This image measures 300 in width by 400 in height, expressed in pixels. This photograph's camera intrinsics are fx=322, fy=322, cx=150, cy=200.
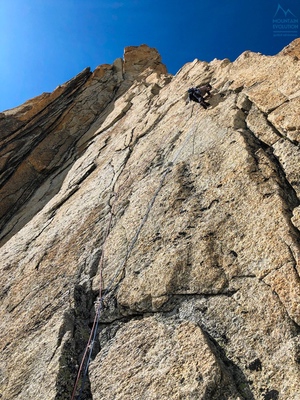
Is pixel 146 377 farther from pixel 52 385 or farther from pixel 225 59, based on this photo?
pixel 225 59

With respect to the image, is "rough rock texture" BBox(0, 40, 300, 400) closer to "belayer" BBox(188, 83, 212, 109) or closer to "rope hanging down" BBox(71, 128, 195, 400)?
"rope hanging down" BBox(71, 128, 195, 400)

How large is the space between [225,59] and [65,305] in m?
13.1

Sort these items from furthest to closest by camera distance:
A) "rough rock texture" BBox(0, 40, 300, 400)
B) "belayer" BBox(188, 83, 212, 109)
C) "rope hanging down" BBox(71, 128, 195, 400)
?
"belayer" BBox(188, 83, 212, 109), "rope hanging down" BBox(71, 128, 195, 400), "rough rock texture" BBox(0, 40, 300, 400)

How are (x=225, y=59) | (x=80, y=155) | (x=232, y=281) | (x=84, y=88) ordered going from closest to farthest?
(x=232, y=281) → (x=225, y=59) → (x=80, y=155) → (x=84, y=88)

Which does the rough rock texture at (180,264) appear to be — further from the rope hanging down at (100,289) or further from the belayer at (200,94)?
the belayer at (200,94)

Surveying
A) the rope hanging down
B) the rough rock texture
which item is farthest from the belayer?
the rope hanging down

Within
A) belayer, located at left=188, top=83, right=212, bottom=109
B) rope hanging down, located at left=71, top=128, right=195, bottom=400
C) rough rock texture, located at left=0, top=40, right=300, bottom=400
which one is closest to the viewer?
rough rock texture, located at left=0, top=40, right=300, bottom=400

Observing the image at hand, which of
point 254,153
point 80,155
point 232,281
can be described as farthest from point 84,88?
point 232,281

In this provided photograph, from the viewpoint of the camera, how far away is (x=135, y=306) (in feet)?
22.4

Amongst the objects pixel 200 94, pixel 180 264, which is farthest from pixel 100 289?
pixel 200 94

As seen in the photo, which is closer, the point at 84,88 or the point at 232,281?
the point at 232,281

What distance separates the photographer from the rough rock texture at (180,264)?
17.3 ft

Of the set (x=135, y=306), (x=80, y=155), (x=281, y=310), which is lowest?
(x=135, y=306)

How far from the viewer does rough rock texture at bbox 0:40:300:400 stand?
17.3 feet
